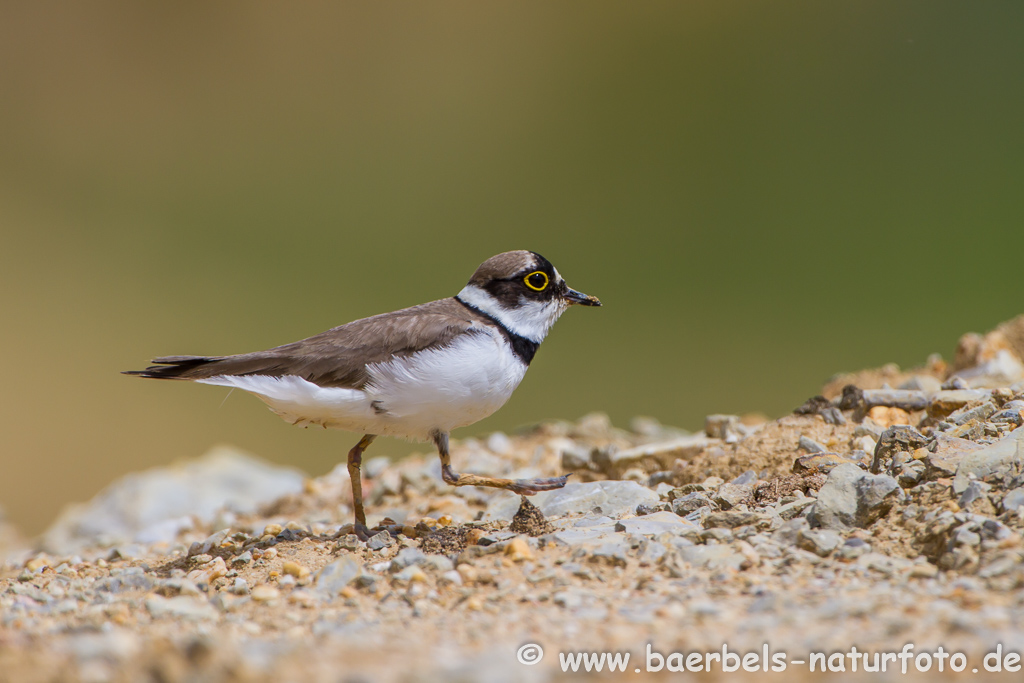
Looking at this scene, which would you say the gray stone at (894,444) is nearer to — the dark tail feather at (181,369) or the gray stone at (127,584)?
the dark tail feather at (181,369)

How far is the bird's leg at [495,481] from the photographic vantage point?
4590 millimetres

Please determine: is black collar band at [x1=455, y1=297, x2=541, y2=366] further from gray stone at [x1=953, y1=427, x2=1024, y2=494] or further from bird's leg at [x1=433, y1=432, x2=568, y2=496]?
gray stone at [x1=953, y1=427, x2=1024, y2=494]

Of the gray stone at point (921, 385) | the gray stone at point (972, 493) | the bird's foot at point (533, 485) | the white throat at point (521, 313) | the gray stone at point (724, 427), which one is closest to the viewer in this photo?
the gray stone at point (972, 493)

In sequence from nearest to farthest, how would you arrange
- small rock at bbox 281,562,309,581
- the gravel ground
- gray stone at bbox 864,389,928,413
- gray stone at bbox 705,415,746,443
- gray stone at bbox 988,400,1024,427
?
the gravel ground < small rock at bbox 281,562,309,581 < gray stone at bbox 988,400,1024,427 < gray stone at bbox 864,389,928,413 < gray stone at bbox 705,415,746,443

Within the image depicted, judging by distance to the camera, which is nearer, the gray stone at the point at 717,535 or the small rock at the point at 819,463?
the gray stone at the point at 717,535

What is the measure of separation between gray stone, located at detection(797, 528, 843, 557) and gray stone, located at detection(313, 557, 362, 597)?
182 cm

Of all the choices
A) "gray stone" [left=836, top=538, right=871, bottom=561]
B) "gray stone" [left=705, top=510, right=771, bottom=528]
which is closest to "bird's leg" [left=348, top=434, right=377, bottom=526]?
"gray stone" [left=705, top=510, right=771, bottom=528]

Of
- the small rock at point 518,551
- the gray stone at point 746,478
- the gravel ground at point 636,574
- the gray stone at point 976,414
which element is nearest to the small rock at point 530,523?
the gravel ground at point 636,574

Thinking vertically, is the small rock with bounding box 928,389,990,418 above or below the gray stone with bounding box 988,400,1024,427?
above

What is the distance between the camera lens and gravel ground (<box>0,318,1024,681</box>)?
7.84 feet

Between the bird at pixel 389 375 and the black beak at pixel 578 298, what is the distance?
0.60 meters

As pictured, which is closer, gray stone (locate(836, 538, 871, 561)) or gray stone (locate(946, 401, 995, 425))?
gray stone (locate(836, 538, 871, 561))

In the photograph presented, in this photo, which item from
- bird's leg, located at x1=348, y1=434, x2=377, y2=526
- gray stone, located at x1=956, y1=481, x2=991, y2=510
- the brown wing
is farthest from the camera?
bird's leg, located at x1=348, y1=434, x2=377, y2=526

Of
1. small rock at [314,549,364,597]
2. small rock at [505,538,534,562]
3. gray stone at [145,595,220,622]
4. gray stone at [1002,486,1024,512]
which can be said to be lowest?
Answer: gray stone at [145,595,220,622]
